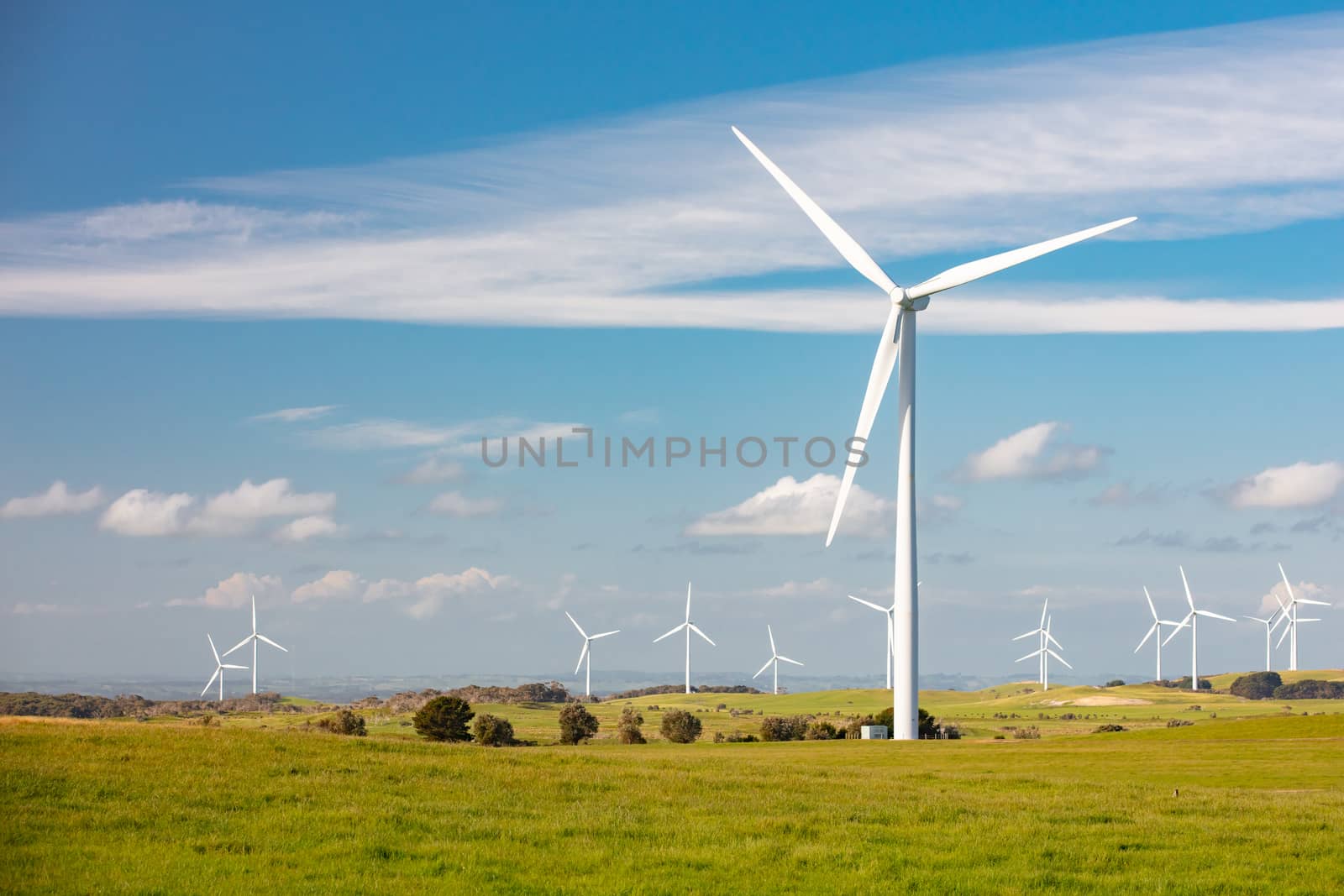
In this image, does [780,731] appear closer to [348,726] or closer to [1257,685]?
[348,726]

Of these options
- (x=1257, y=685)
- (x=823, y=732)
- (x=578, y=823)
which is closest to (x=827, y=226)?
(x=823, y=732)

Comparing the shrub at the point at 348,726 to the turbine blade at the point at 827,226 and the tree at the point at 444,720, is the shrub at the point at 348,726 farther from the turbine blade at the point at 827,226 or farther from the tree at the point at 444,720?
the turbine blade at the point at 827,226

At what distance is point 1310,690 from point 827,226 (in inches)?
6316

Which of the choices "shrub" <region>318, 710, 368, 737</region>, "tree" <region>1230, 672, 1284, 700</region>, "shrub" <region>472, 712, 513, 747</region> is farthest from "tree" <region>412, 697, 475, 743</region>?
"tree" <region>1230, 672, 1284, 700</region>

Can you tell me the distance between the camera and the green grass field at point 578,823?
1903cm

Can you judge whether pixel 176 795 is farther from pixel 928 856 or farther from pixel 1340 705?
pixel 1340 705

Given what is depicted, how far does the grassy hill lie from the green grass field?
0.22ft

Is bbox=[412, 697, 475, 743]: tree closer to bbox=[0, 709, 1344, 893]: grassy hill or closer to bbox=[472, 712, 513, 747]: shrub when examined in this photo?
bbox=[472, 712, 513, 747]: shrub

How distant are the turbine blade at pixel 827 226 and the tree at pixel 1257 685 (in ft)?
498

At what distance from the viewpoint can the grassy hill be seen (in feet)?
62.4

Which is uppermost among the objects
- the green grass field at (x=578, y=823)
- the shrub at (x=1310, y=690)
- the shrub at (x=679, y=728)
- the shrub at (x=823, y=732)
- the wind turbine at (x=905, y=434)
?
the wind turbine at (x=905, y=434)

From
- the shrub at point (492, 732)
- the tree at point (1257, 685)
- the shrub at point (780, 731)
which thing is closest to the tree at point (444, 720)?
the shrub at point (492, 732)

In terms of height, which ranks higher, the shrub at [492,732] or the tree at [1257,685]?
the shrub at [492,732]

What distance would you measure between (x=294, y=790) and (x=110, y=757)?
535cm
